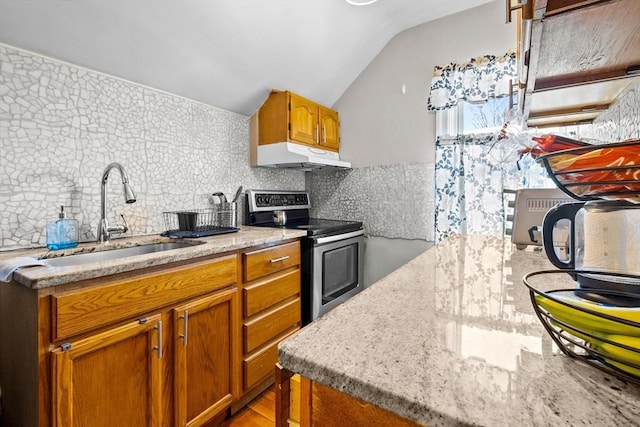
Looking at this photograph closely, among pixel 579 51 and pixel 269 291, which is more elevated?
pixel 579 51

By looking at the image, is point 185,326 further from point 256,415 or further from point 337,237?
point 337,237

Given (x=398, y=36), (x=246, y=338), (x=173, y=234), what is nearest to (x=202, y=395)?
(x=246, y=338)

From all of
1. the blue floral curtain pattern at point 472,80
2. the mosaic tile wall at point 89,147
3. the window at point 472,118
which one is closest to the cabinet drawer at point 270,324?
the mosaic tile wall at point 89,147

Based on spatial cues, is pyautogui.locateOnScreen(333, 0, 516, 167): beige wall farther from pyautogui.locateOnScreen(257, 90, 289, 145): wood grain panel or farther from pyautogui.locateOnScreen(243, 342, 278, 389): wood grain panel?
pyautogui.locateOnScreen(243, 342, 278, 389): wood grain panel

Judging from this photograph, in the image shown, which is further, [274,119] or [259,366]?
[274,119]

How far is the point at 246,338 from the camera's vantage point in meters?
1.66

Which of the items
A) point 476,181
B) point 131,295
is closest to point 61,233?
point 131,295

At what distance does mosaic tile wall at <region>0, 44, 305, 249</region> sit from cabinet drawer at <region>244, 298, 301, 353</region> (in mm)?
904

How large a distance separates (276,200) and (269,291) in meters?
1.15

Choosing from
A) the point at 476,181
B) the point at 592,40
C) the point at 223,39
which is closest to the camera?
the point at 592,40

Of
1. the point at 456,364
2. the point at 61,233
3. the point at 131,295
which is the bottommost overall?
the point at 131,295

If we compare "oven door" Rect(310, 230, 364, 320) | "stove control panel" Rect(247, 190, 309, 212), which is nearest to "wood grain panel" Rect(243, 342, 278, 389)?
"oven door" Rect(310, 230, 364, 320)

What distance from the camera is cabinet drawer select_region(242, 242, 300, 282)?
167 cm

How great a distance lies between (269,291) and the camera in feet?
5.97
